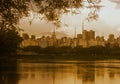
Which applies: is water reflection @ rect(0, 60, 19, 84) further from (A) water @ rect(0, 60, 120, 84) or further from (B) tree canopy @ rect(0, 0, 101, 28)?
(B) tree canopy @ rect(0, 0, 101, 28)

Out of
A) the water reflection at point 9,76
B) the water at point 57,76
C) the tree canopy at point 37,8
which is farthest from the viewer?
the water at point 57,76

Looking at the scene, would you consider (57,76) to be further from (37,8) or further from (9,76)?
(37,8)

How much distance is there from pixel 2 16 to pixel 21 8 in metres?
0.83

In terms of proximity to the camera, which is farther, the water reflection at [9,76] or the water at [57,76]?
the water at [57,76]

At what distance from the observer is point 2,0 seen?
49.6 ft

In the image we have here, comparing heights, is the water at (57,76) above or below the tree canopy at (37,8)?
below

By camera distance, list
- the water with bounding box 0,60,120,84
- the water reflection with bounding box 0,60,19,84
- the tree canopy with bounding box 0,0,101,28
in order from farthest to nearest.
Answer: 1. the water with bounding box 0,60,120,84
2. the water reflection with bounding box 0,60,19,84
3. the tree canopy with bounding box 0,0,101,28

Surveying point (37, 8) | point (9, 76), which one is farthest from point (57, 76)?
point (37, 8)

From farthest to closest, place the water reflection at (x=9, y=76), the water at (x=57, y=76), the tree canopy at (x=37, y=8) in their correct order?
the water at (x=57, y=76)
the water reflection at (x=9, y=76)
the tree canopy at (x=37, y=8)

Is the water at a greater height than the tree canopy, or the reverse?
the tree canopy

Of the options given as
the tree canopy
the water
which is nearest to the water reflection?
the water

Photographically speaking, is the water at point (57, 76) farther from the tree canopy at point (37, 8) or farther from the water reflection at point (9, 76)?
the tree canopy at point (37, 8)

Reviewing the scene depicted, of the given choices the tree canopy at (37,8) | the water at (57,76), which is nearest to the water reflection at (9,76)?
the water at (57,76)

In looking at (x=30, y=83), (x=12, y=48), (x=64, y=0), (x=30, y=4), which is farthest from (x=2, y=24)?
(x=12, y=48)
